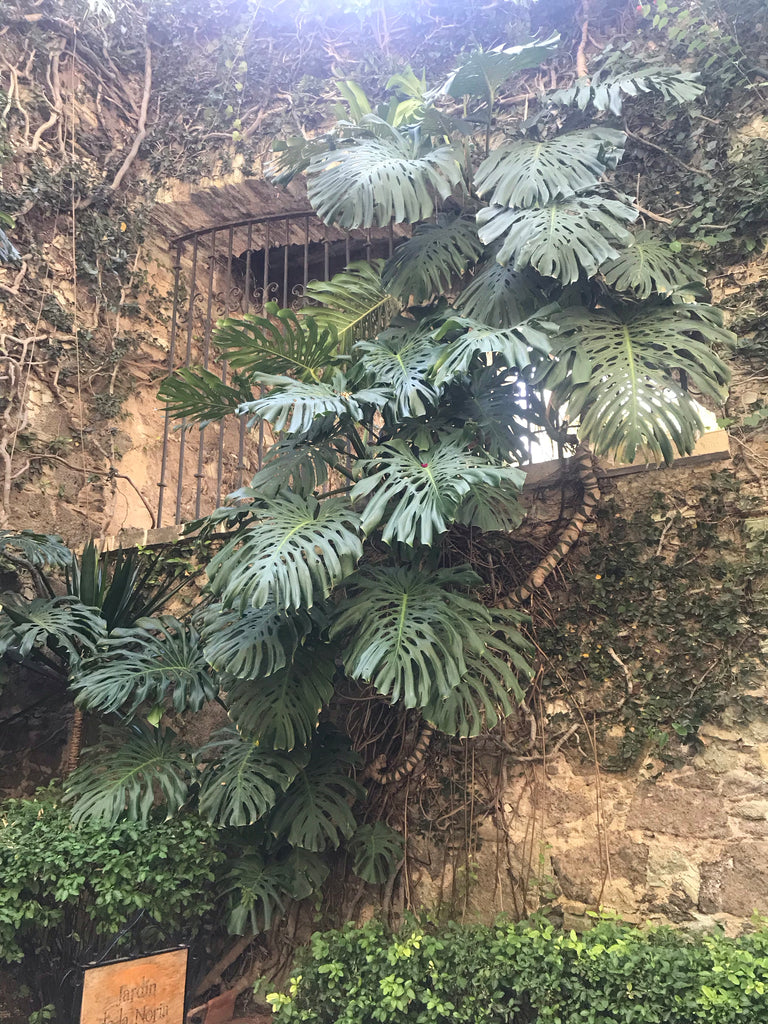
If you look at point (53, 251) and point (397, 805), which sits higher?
point (53, 251)

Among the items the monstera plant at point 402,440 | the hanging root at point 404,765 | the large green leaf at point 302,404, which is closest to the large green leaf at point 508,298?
the monstera plant at point 402,440

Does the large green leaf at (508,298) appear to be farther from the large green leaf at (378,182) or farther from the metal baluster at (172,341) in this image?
the metal baluster at (172,341)

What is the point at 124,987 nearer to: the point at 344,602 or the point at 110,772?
the point at 110,772

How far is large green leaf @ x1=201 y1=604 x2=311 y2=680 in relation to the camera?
203 cm

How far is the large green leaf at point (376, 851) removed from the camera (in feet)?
7.50

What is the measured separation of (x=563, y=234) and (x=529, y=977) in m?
2.06

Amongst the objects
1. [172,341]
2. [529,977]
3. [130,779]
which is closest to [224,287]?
[172,341]

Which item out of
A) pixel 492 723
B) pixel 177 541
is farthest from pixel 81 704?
pixel 492 723

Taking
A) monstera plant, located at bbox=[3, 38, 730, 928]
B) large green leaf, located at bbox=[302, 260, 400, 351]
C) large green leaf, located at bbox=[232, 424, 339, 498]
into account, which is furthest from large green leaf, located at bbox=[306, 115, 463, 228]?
large green leaf, located at bbox=[232, 424, 339, 498]

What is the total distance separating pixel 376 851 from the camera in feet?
7.56

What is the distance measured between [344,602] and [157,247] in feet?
8.89

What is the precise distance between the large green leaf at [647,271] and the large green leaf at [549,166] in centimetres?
26

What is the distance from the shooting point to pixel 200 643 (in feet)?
7.80

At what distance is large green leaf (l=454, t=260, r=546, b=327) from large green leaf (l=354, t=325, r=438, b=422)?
7.9 inches
